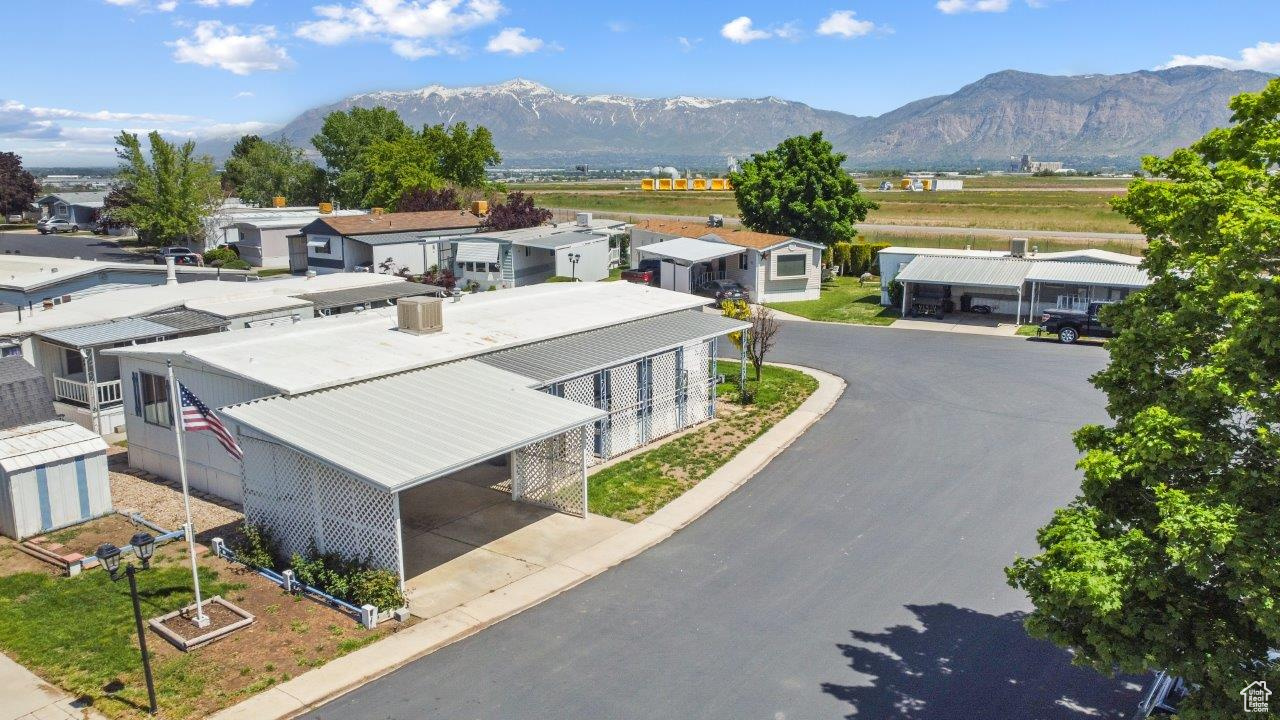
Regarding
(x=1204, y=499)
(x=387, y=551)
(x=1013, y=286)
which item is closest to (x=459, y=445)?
(x=387, y=551)

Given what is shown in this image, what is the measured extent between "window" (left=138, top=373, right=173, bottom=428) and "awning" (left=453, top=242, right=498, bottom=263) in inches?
1108

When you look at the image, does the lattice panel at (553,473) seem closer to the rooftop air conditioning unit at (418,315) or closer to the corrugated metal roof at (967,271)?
the rooftop air conditioning unit at (418,315)

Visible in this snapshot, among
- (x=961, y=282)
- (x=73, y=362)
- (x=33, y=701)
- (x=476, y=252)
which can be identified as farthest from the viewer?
(x=476, y=252)

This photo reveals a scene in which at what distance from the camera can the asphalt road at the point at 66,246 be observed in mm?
57562

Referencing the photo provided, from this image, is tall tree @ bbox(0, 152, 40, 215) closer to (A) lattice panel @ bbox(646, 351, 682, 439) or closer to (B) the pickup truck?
(A) lattice panel @ bbox(646, 351, 682, 439)

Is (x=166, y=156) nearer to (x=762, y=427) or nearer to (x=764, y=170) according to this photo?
(x=764, y=170)

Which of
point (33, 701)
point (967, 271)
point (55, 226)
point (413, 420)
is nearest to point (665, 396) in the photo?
point (413, 420)

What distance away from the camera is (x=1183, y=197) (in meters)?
9.01

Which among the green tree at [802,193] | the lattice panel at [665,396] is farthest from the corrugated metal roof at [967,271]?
the lattice panel at [665,396]

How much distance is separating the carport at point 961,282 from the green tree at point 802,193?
999 centimetres

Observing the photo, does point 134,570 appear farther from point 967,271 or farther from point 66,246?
point 66,246

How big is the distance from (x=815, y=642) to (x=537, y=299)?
15.3 meters

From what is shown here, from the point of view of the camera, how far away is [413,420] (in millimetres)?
15727

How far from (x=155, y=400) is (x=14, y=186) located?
82649 mm
